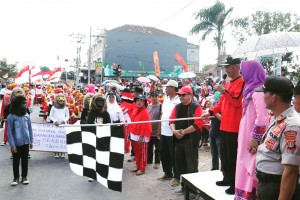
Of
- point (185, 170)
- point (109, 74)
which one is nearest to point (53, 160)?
point (185, 170)

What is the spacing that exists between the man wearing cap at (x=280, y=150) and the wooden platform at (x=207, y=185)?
1.42m

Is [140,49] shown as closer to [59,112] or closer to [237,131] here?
[59,112]

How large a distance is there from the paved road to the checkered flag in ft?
4.76

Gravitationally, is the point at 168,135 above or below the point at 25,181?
above

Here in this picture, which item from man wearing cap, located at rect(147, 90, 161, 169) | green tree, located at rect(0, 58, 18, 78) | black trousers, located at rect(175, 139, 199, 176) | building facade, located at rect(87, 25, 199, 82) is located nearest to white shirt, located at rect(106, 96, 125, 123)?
man wearing cap, located at rect(147, 90, 161, 169)

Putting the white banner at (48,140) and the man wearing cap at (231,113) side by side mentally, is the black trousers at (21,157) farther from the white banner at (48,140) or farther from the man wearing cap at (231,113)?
the man wearing cap at (231,113)

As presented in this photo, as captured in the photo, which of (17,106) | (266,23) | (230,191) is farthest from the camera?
(266,23)

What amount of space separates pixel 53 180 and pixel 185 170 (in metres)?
2.62

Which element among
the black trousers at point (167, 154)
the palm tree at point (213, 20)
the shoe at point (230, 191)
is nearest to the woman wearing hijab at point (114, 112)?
the black trousers at point (167, 154)

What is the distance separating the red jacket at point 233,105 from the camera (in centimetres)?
374

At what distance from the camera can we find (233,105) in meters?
3.79

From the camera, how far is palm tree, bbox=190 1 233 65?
32062 millimetres

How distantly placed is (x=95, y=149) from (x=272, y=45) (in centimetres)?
493

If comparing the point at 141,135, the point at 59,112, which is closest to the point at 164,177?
the point at 141,135
